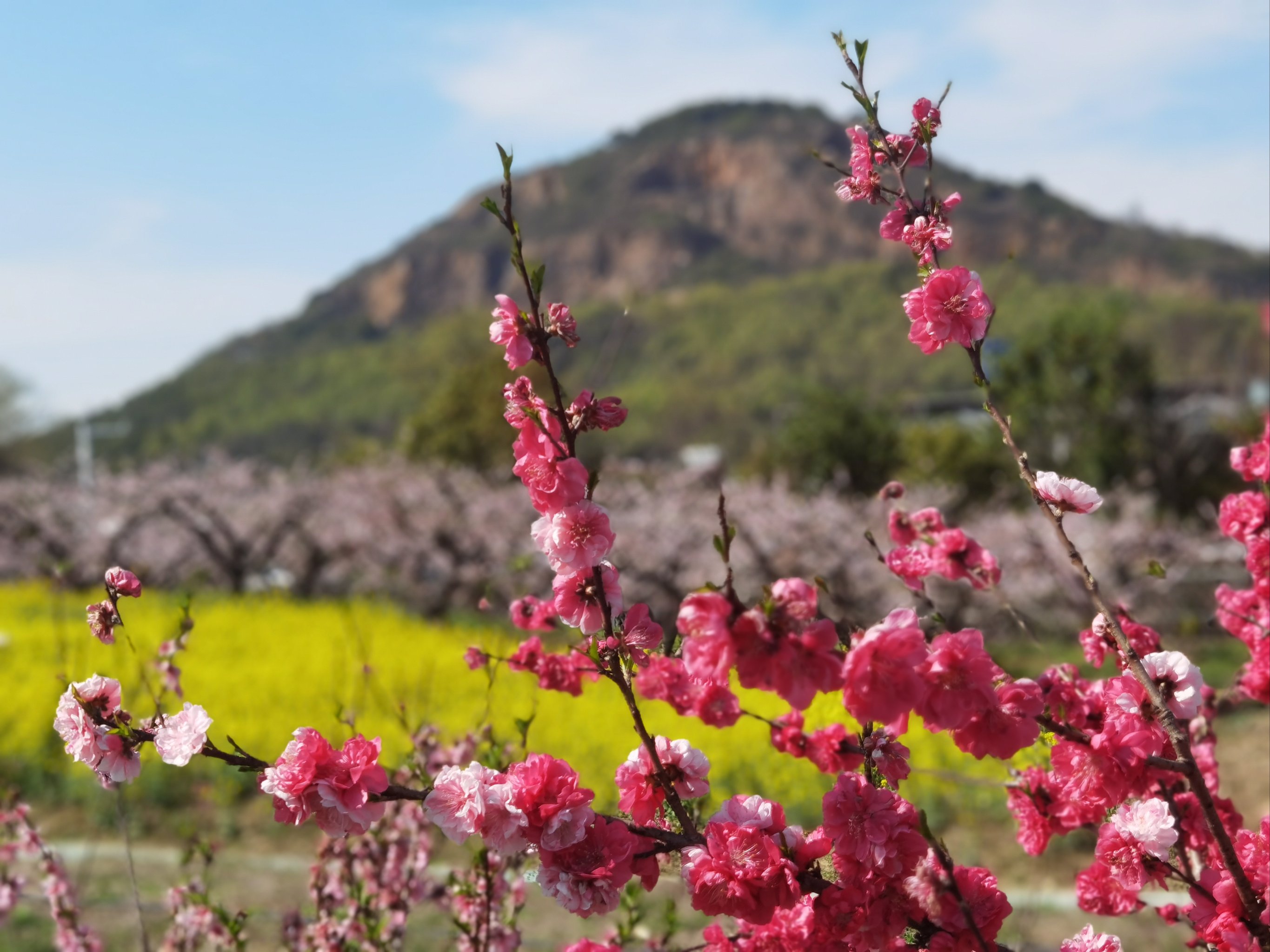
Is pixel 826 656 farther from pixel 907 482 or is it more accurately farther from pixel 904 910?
pixel 907 482

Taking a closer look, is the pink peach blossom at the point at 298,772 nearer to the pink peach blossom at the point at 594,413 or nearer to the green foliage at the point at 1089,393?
the pink peach blossom at the point at 594,413

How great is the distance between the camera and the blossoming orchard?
3.63 feet

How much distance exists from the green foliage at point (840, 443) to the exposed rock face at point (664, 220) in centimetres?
11509

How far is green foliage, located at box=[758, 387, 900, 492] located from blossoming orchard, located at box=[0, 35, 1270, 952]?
45.8 feet

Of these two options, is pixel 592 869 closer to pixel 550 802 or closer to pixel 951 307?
pixel 550 802

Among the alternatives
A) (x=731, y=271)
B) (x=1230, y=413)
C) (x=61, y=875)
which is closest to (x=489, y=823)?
(x=61, y=875)

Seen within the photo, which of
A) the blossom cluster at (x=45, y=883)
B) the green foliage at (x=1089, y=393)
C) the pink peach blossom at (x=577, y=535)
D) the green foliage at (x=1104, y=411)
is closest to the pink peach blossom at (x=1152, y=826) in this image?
the pink peach blossom at (x=577, y=535)

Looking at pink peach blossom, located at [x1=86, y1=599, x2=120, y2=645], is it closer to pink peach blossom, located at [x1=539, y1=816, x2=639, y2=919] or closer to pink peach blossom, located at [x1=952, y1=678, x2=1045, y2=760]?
pink peach blossom, located at [x1=539, y1=816, x2=639, y2=919]

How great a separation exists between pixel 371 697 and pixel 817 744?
264 inches

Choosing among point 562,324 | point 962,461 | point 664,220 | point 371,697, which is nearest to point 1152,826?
point 562,324

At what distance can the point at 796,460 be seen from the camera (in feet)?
54.2

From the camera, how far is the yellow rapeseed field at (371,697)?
587 cm

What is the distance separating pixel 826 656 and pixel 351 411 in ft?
298

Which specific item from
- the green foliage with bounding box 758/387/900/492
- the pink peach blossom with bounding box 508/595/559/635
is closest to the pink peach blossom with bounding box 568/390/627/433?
the pink peach blossom with bounding box 508/595/559/635
